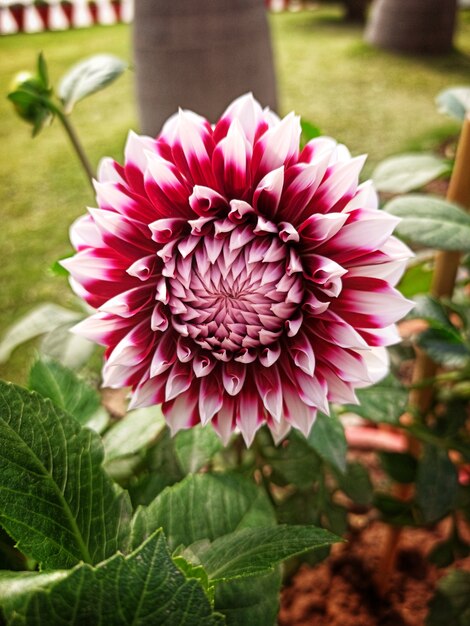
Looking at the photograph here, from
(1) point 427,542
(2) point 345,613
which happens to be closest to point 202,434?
(2) point 345,613

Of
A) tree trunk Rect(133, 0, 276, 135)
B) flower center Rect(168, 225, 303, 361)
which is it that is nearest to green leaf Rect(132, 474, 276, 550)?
flower center Rect(168, 225, 303, 361)

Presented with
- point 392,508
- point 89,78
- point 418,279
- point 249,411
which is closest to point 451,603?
point 392,508

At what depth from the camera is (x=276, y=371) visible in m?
0.45

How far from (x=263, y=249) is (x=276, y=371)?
0.28 feet

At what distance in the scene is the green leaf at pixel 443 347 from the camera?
2.11 ft

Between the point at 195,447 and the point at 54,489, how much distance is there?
18cm

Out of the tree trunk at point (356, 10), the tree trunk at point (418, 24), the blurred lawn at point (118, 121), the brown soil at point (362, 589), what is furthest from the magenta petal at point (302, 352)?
the tree trunk at point (356, 10)

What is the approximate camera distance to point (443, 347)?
658mm

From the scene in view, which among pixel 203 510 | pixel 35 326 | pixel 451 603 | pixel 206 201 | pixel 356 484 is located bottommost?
pixel 451 603

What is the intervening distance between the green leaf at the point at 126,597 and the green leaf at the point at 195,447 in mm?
243

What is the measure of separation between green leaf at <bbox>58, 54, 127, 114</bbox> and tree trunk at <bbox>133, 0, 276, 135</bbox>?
3.04 ft

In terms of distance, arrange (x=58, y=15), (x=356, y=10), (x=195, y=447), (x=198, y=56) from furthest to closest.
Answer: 1. (x=58, y=15)
2. (x=356, y=10)
3. (x=198, y=56)
4. (x=195, y=447)

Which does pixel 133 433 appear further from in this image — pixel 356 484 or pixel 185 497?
pixel 356 484

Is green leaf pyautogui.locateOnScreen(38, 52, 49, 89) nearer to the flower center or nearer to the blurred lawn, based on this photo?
the flower center
